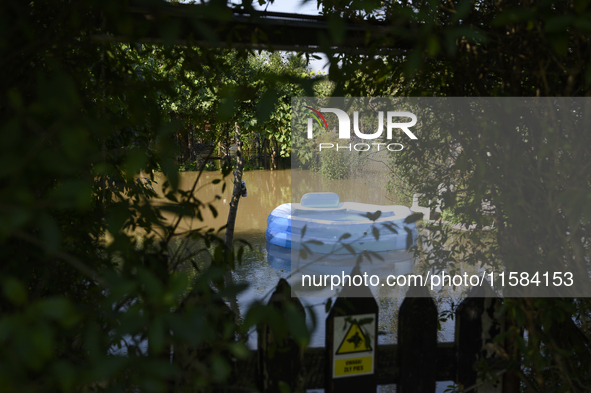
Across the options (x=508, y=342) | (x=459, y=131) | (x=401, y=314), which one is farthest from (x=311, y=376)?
(x=459, y=131)

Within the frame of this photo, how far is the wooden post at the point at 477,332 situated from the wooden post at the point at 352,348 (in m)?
0.32

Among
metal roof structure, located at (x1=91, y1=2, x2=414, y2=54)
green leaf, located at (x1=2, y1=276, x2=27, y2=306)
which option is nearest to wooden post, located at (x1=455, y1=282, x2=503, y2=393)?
metal roof structure, located at (x1=91, y1=2, x2=414, y2=54)

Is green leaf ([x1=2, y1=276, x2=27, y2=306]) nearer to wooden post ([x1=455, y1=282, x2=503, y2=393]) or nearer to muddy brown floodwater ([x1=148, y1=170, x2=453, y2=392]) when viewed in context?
muddy brown floodwater ([x1=148, y1=170, x2=453, y2=392])

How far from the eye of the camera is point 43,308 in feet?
1.57

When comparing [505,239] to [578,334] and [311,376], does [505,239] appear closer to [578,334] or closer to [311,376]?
[578,334]

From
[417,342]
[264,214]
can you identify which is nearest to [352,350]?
[417,342]

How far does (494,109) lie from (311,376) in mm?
978

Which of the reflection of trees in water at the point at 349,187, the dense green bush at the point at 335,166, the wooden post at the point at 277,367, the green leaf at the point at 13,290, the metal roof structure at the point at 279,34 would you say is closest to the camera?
the green leaf at the point at 13,290

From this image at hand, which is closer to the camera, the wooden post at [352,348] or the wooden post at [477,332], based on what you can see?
the wooden post at [352,348]

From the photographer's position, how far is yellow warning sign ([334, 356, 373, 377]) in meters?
1.41

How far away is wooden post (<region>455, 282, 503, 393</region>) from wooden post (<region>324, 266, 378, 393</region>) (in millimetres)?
316

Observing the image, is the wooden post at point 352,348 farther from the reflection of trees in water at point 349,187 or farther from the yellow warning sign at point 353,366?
the reflection of trees in water at point 349,187

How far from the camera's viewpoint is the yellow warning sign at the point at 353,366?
141 cm

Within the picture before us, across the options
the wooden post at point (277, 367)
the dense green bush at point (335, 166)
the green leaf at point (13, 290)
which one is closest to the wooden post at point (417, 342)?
the wooden post at point (277, 367)
